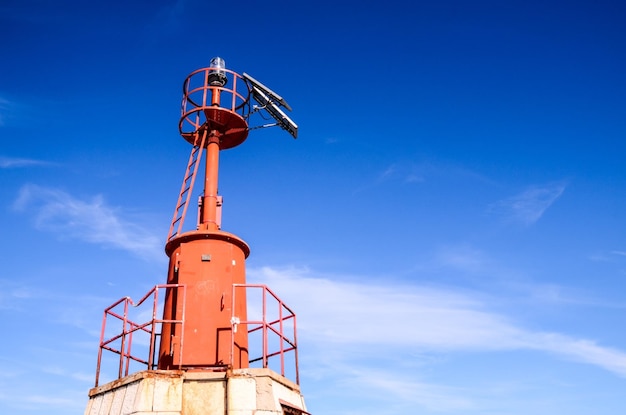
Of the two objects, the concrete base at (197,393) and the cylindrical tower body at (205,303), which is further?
the cylindrical tower body at (205,303)

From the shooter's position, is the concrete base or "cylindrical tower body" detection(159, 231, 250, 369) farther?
"cylindrical tower body" detection(159, 231, 250, 369)

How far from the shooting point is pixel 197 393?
12.1 meters

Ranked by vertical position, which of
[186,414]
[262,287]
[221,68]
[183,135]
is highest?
[221,68]

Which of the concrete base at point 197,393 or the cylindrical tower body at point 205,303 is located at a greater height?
the cylindrical tower body at point 205,303

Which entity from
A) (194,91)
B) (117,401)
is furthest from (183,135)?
(117,401)

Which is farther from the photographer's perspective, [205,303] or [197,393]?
[205,303]

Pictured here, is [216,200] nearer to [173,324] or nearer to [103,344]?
[173,324]

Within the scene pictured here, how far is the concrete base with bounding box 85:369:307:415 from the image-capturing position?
11.8 meters

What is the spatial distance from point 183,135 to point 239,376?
25.5 feet

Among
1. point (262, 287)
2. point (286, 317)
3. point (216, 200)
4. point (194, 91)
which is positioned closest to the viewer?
point (262, 287)

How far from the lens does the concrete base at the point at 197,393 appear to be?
1182cm

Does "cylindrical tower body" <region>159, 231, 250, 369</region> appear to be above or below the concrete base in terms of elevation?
above

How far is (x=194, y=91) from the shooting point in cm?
1708

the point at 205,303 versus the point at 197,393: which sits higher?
the point at 205,303
